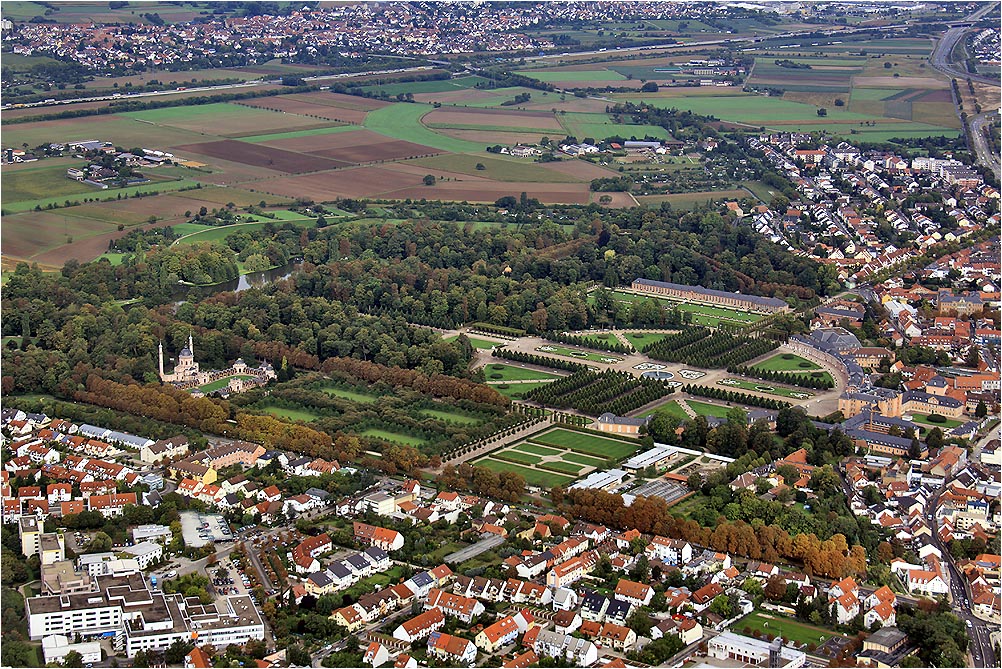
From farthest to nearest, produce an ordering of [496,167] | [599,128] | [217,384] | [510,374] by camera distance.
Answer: [599,128]
[496,167]
[510,374]
[217,384]

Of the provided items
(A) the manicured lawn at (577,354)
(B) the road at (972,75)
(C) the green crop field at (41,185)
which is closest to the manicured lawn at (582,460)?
(A) the manicured lawn at (577,354)

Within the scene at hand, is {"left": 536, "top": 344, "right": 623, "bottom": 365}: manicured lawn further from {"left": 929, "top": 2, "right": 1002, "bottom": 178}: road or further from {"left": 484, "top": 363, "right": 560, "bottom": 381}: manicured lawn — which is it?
{"left": 929, "top": 2, "right": 1002, "bottom": 178}: road

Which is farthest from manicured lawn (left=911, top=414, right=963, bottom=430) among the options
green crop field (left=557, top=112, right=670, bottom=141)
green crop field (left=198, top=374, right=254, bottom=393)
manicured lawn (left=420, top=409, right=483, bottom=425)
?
green crop field (left=557, top=112, right=670, bottom=141)

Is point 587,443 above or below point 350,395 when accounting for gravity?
above

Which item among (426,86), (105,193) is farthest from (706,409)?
(426,86)

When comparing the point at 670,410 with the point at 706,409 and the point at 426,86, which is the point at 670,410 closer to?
the point at 706,409

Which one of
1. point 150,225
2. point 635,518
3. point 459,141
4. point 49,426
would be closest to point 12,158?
point 150,225

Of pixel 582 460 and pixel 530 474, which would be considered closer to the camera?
pixel 530 474
